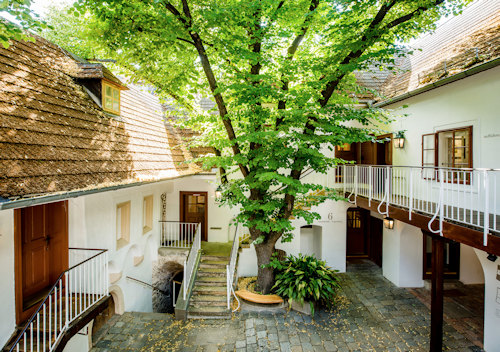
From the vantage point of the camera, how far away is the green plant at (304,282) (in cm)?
827

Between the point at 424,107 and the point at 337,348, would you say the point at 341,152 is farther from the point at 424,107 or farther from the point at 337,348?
the point at 337,348

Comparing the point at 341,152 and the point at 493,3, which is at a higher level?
the point at 493,3

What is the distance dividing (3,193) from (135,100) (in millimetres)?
8135

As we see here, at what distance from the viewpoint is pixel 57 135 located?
18.4 feet

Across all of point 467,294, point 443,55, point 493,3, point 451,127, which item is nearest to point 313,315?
point 467,294

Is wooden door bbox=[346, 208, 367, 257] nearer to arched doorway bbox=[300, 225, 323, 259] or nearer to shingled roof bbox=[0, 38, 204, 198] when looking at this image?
arched doorway bbox=[300, 225, 323, 259]

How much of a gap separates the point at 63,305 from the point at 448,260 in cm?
1351

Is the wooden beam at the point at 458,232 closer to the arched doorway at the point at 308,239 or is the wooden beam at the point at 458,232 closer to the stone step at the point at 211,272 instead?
the arched doorway at the point at 308,239

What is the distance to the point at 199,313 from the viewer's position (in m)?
8.04

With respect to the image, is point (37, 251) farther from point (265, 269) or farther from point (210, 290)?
point (265, 269)

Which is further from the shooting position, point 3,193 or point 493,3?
point 493,3

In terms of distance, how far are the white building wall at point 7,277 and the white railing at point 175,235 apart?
20.4 ft

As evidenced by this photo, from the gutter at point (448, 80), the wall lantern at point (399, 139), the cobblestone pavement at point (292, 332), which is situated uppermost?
the gutter at point (448, 80)

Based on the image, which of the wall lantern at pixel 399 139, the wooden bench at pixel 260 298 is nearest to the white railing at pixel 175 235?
the wooden bench at pixel 260 298
